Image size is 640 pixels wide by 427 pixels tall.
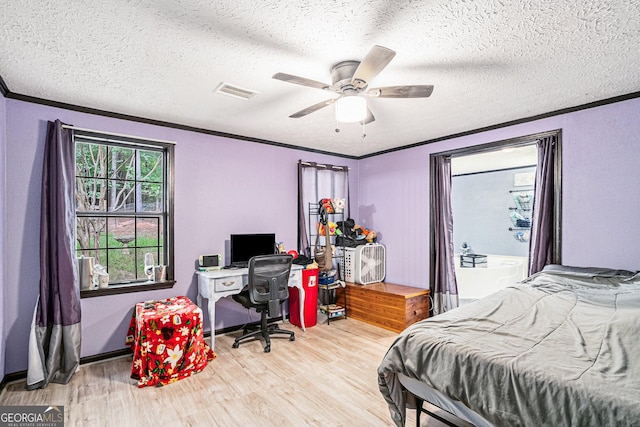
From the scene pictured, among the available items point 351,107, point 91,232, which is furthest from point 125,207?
point 351,107

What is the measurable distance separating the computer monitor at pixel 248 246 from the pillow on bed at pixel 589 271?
2.92 m

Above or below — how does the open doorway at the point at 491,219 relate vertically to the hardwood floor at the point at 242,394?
above

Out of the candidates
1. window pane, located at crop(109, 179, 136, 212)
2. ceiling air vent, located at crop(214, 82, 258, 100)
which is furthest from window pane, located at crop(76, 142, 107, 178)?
ceiling air vent, located at crop(214, 82, 258, 100)

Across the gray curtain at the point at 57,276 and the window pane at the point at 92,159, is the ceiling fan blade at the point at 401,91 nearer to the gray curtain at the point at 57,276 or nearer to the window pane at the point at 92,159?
the gray curtain at the point at 57,276

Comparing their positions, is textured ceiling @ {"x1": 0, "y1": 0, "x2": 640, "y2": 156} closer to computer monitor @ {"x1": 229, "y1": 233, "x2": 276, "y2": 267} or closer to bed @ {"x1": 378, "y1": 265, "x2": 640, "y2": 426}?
computer monitor @ {"x1": 229, "y1": 233, "x2": 276, "y2": 267}

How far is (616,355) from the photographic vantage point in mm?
1448

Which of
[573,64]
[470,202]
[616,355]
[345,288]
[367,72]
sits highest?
[573,64]

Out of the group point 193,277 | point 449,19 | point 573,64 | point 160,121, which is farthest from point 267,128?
point 573,64

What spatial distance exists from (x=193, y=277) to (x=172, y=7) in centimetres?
277

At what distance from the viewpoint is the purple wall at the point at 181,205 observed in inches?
107

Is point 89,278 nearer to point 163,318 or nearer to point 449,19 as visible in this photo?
point 163,318

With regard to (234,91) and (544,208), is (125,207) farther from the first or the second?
(544,208)

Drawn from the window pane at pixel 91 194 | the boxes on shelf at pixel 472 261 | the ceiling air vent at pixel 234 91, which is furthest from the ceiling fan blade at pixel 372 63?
the boxes on shelf at pixel 472 261

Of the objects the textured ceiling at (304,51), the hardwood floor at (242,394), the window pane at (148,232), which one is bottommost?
the hardwood floor at (242,394)
